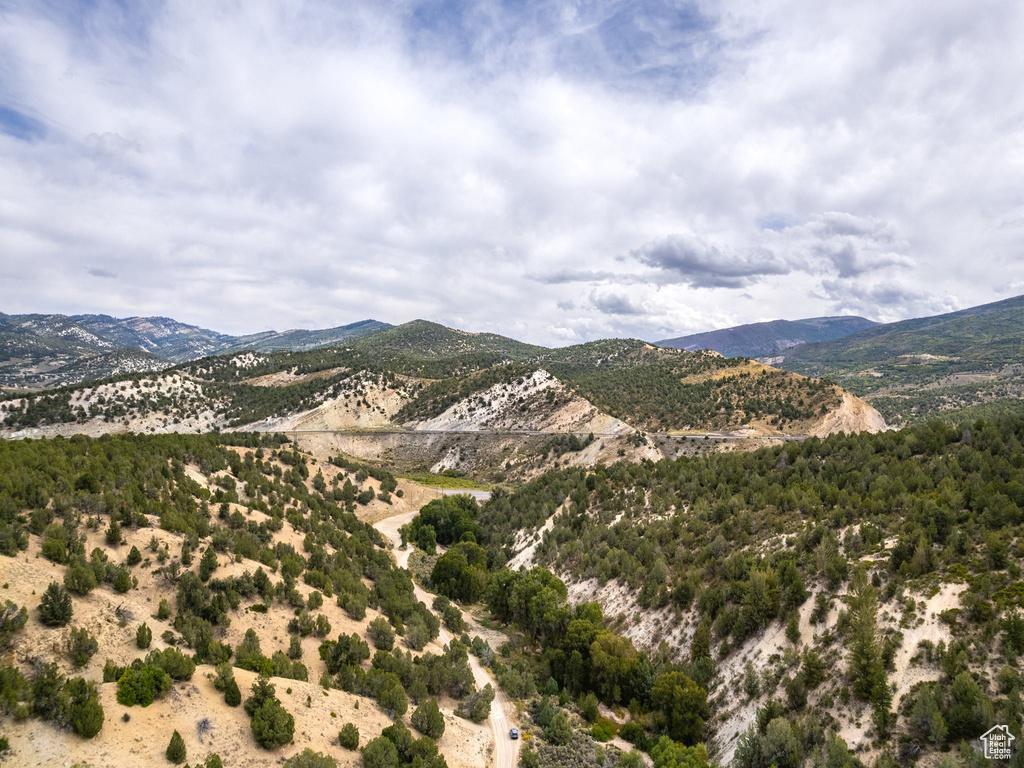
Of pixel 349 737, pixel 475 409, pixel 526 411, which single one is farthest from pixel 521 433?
pixel 349 737

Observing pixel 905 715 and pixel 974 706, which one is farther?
pixel 905 715

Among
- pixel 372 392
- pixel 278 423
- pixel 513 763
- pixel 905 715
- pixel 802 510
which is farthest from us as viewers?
pixel 372 392

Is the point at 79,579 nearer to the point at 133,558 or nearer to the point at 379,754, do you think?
the point at 133,558

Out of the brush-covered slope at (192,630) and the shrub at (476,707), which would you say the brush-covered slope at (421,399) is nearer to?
the brush-covered slope at (192,630)

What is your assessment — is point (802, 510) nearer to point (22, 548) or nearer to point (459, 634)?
point (459, 634)

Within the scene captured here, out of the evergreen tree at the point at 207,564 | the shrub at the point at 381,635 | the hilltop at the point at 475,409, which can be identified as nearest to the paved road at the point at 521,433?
the hilltop at the point at 475,409

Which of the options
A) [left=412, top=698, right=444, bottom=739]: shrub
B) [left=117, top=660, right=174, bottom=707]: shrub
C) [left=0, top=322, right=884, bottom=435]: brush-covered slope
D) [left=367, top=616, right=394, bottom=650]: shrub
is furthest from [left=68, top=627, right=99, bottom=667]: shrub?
[left=0, top=322, right=884, bottom=435]: brush-covered slope

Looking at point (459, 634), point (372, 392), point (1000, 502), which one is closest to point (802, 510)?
point (1000, 502)
